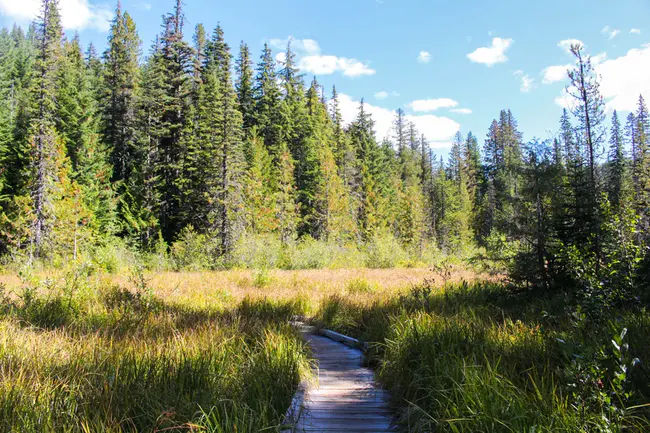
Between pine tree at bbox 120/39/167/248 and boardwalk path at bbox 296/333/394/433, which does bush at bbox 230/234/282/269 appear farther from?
boardwalk path at bbox 296/333/394/433

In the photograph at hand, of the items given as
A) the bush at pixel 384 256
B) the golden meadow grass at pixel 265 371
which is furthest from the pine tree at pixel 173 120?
the golden meadow grass at pixel 265 371

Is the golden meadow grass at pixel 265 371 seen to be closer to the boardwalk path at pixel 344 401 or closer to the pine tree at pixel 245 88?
the boardwalk path at pixel 344 401

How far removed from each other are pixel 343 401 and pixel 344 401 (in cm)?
1

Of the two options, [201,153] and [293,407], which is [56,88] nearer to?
[201,153]

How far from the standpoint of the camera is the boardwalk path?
11.3ft

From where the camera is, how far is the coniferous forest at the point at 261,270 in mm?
3000

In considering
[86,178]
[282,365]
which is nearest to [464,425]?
[282,365]

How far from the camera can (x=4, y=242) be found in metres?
28.6

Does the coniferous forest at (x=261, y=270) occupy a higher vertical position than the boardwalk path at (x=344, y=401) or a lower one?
higher

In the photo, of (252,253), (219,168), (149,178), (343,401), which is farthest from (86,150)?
(343,401)

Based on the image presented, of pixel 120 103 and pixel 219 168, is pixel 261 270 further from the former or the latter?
pixel 120 103

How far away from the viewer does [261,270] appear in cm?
1470

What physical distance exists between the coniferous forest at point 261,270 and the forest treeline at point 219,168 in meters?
0.13

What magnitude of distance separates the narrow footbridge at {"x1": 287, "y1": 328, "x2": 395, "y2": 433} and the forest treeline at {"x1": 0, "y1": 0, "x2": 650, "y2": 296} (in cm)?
337
